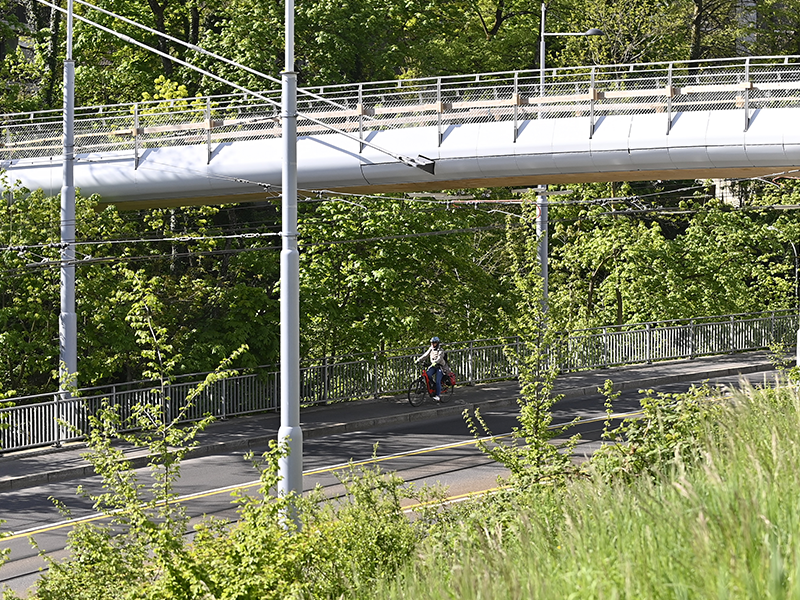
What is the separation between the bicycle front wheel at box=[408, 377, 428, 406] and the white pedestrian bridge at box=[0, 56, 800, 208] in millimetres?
4461

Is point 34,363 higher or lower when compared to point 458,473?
higher

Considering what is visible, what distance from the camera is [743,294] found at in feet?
115

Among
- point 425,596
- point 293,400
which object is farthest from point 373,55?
point 425,596

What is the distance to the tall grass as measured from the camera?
3766 millimetres

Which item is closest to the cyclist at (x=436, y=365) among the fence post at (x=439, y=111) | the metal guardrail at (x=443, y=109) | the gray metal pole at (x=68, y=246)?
the fence post at (x=439, y=111)

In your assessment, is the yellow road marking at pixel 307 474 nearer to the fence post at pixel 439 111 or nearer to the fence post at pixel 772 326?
the fence post at pixel 439 111

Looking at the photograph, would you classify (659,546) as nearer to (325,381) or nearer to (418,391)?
(418,391)

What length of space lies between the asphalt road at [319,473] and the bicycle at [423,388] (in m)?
1.00

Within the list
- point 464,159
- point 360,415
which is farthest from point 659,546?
point 360,415

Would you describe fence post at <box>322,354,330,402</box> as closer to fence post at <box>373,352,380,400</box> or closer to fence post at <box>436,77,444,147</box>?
fence post at <box>373,352,380,400</box>

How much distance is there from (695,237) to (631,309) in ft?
10.5

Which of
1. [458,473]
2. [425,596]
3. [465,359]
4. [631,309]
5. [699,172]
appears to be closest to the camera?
[425,596]

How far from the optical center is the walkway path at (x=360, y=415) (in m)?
18.0

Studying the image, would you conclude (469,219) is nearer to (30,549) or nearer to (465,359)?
(465,359)
